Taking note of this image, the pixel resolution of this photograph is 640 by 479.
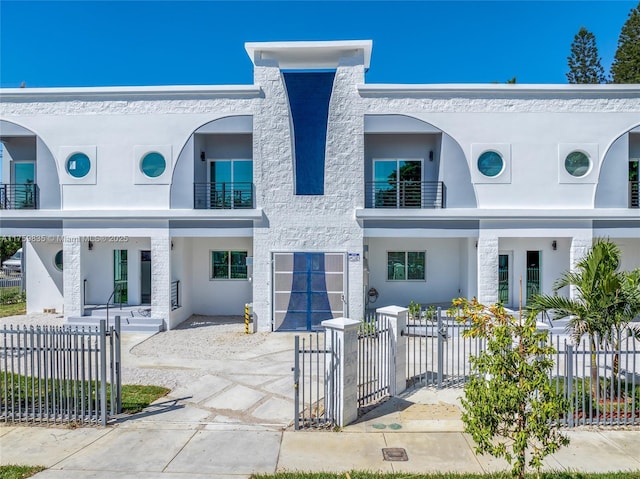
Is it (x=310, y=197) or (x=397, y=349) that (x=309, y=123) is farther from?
(x=397, y=349)

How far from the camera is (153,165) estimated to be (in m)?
15.4

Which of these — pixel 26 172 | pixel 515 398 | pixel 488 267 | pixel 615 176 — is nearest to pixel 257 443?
pixel 515 398

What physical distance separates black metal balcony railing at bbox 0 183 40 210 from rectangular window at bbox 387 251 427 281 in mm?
14210

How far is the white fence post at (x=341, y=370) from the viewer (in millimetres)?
7402

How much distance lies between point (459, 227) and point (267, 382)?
8986 millimetres

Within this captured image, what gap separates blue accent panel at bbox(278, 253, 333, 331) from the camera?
15.1m

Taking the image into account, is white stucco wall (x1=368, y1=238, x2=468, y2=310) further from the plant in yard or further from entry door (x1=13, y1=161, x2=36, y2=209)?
entry door (x1=13, y1=161, x2=36, y2=209)

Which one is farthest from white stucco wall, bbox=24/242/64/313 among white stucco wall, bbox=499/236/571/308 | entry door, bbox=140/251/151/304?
white stucco wall, bbox=499/236/571/308

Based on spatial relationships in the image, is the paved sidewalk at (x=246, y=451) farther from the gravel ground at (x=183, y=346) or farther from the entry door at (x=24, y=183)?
the entry door at (x=24, y=183)

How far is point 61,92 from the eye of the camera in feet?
50.3

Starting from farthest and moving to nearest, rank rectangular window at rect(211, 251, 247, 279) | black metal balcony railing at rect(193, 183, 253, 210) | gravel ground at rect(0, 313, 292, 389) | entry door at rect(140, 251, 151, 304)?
rectangular window at rect(211, 251, 247, 279), entry door at rect(140, 251, 151, 304), black metal balcony railing at rect(193, 183, 253, 210), gravel ground at rect(0, 313, 292, 389)

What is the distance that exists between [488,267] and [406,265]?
3.73 m

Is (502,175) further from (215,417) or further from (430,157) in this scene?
(215,417)

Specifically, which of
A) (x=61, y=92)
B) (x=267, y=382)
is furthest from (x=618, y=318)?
(x=61, y=92)
